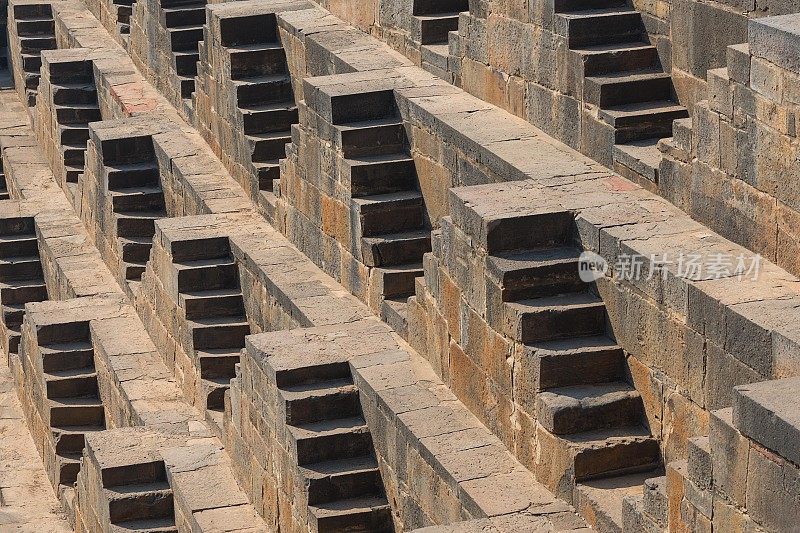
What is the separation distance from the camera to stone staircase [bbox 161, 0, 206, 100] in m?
18.8

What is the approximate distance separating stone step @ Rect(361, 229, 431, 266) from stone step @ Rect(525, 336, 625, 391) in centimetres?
305

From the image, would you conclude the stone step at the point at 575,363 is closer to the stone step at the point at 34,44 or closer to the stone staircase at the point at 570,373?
the stone staircase at the point at 570,373

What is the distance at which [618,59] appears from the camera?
11.7m

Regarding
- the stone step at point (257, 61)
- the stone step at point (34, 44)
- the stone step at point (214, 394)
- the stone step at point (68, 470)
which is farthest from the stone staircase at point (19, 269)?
the stone step at point (34, 44)

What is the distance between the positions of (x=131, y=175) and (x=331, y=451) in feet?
23.3

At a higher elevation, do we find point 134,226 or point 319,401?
point 319,401

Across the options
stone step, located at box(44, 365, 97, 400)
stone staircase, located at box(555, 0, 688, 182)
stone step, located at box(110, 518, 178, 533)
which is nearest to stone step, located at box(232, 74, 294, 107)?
stone step, located at box(44, 365, 97, 400)

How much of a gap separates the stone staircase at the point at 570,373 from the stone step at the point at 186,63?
9.56m

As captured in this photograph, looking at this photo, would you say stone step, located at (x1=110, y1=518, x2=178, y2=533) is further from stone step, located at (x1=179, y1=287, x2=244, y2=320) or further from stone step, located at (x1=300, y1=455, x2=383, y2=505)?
stone step, located at (x1=179, y1=287, x2=244, y2=320)

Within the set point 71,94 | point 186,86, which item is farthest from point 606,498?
point 71,94

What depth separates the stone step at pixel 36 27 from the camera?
2402 centimetres

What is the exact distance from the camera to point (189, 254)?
561 inches

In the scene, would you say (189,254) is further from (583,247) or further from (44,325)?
(583,247)

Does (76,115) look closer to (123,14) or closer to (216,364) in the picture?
(123,14)
